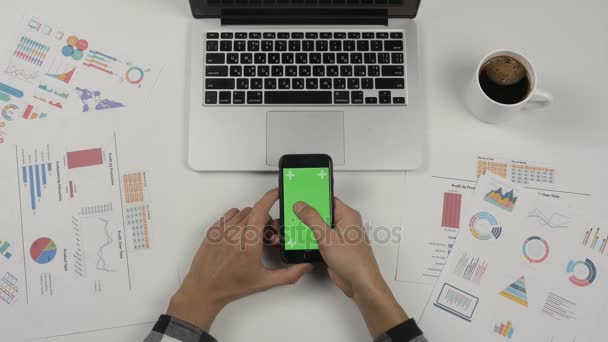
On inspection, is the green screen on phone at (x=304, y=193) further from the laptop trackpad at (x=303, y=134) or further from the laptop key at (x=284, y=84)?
the laptop key at (x=284, y=84)

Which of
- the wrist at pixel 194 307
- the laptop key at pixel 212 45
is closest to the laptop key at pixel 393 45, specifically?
the laptop key at pixel 212 45

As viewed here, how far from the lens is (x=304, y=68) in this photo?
78cm

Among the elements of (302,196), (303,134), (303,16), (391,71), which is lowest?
(302,196)

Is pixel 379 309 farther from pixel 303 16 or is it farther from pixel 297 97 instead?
pixel 303 16

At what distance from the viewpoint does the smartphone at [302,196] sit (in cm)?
72

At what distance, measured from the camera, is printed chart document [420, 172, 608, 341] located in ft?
2.37

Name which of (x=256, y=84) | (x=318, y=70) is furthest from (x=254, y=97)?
(x=318, y=70)

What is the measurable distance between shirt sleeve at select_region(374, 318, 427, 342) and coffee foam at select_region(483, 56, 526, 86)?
437 mm

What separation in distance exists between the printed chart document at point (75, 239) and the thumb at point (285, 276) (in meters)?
0.17

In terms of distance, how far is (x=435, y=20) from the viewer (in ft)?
2.75

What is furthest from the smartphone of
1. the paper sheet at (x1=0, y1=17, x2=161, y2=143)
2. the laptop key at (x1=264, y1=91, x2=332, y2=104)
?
the paper sheet at (x1=0, y1=17, x2=161, y2=143)

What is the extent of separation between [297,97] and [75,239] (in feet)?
1.50

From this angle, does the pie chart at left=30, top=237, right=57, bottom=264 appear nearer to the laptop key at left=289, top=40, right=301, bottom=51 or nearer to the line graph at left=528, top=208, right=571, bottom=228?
the laptop key at left=289, top=40, right=301, bottom=51

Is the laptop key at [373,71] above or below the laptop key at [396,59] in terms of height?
below
